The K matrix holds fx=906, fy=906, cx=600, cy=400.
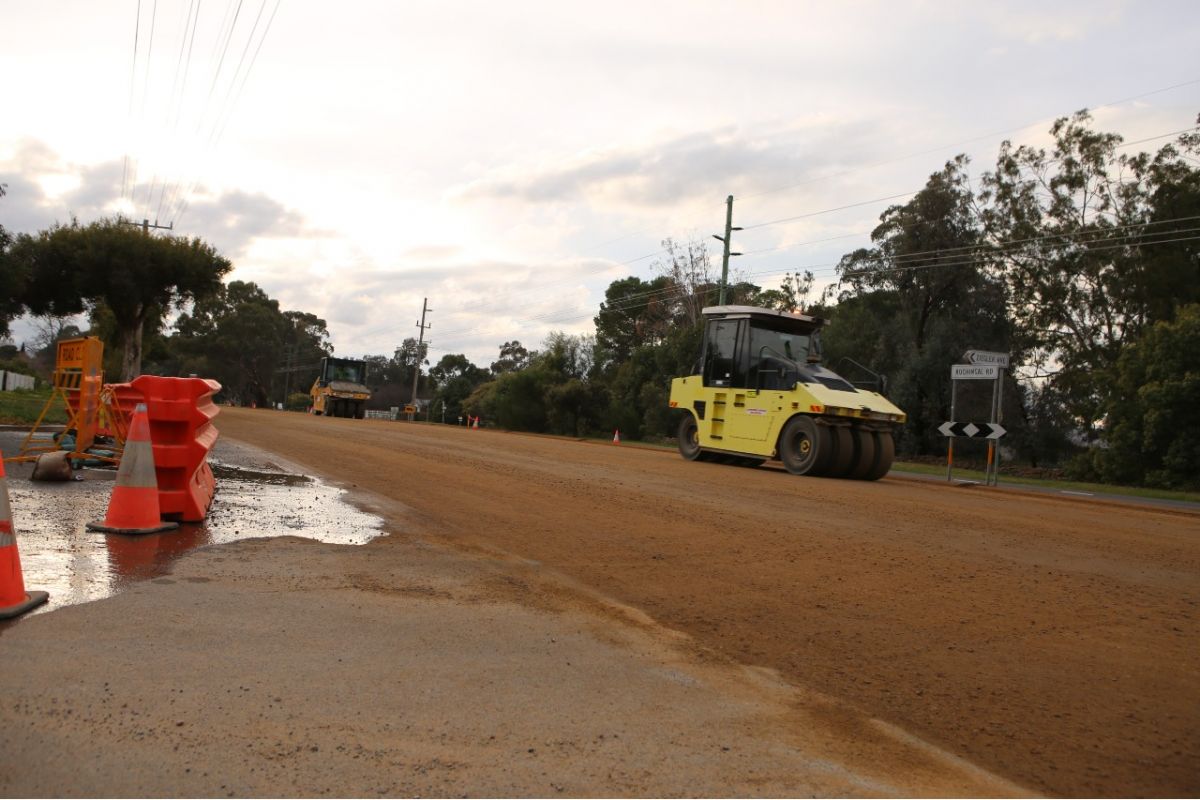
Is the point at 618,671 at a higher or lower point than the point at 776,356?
lower

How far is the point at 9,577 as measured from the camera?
4559mm

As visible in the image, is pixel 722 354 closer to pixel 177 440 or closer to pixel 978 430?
pixel 978 430

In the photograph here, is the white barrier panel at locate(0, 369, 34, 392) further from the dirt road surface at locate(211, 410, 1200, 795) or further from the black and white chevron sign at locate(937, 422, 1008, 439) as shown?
the black and white chevron sign at locate(937, 422, 1008, 439)

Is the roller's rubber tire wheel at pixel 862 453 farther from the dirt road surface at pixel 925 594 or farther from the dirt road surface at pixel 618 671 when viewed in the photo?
the dirt road surface at pixel 618 671

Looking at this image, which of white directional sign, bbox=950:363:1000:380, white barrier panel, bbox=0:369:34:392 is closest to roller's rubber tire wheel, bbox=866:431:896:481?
white directional sign, bbox=950:363:1000:380

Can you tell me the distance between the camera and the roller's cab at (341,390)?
5497cm

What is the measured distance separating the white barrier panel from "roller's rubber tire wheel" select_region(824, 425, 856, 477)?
45.7 m

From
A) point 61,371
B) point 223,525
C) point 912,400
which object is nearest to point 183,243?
point 61,371

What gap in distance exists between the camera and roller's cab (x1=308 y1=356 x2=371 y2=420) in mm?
54969

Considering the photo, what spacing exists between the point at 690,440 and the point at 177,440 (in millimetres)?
13689

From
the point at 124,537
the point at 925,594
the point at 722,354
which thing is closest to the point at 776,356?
the point at 722,354

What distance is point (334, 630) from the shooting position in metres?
4.61

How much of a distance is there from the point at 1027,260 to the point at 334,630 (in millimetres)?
41798

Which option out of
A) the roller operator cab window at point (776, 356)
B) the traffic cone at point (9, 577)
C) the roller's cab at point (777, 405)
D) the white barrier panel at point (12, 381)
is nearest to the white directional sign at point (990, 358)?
the roller's cab at point (777, 405)
